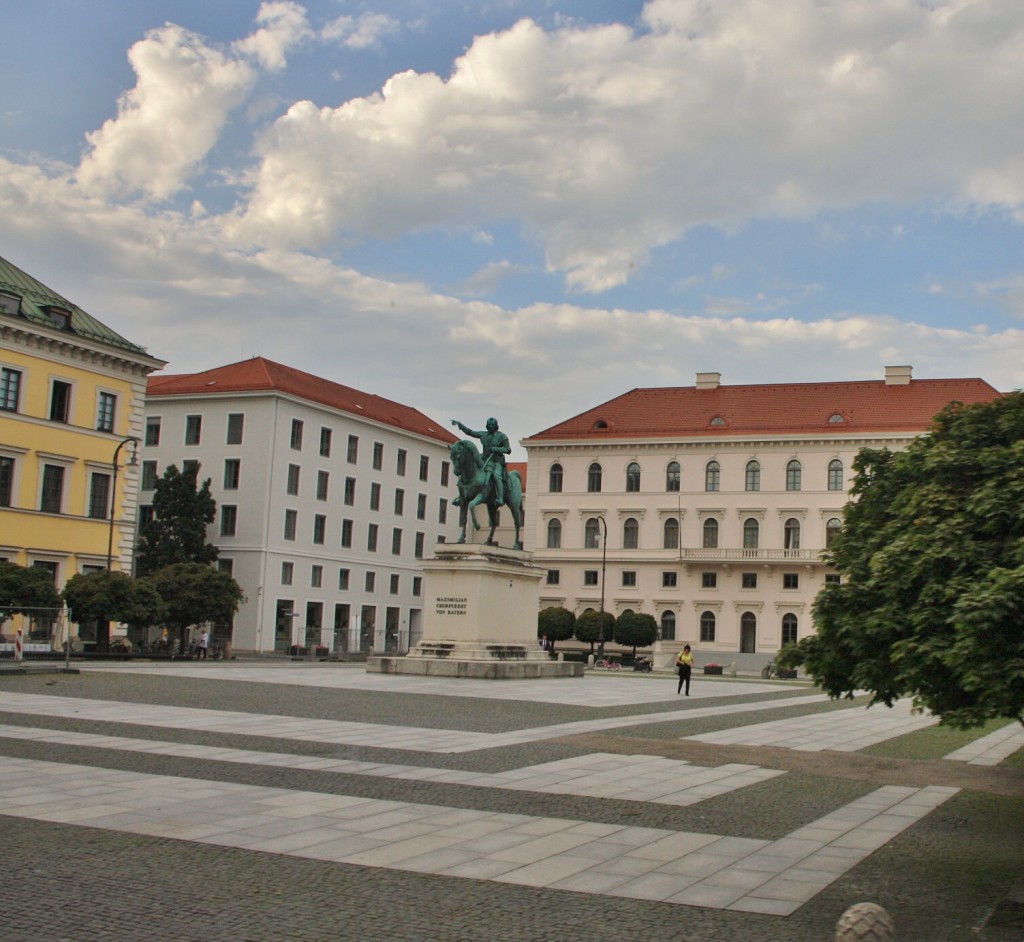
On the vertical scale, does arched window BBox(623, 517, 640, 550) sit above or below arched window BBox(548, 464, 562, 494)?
below

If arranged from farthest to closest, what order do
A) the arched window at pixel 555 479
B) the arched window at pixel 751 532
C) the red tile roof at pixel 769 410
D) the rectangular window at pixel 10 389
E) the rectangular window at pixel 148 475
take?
the arched window at pixel 555 479 → the arched window at pixel 751 532 → the red tile roof at pixel 769 410 → the rectangular window at pixel 148 475 → the rectangular window at pixel 10 389

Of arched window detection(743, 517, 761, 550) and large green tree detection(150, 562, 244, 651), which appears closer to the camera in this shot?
large green tree detection(150, 562, 244, 651)

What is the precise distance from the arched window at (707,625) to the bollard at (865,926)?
83.7m

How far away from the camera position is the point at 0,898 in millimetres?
8227

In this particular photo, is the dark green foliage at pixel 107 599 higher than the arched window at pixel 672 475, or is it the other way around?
the arched window at pixel 672 475

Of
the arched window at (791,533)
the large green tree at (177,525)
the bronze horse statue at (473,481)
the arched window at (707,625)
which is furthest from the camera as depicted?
the arched window at (707,625)

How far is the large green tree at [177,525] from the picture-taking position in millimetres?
71688

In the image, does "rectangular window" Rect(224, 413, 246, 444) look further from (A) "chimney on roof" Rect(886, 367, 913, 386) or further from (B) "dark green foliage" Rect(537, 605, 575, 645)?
(A) "chimney on roof" Rect(886, 367, 913, 386)

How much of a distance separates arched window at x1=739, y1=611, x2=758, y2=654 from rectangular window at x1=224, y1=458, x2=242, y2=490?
3788cm

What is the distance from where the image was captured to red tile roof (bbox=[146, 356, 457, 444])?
77.2 m

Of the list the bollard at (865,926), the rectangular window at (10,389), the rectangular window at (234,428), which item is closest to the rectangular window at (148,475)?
the rectangular window at (234,428)

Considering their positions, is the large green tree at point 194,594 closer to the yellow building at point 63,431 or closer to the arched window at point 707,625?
the yellow building at point 63,431

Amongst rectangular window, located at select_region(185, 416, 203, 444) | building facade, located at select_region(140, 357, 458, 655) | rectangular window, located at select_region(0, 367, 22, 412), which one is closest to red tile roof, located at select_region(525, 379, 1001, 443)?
building facade, located at select_region(140, 357, 458, 655)

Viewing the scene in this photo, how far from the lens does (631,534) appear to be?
93625mm
